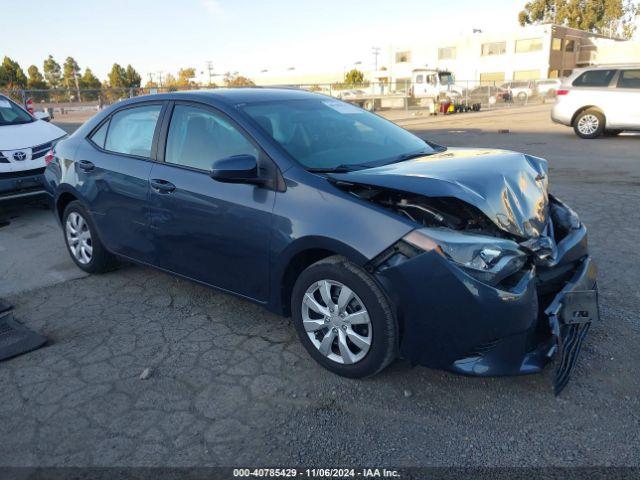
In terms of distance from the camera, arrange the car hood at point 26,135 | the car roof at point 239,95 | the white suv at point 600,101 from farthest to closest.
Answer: the white suv at point 600,101
the car hood at point 26,135
the car roof at point 239,95

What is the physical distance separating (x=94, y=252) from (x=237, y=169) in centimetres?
225

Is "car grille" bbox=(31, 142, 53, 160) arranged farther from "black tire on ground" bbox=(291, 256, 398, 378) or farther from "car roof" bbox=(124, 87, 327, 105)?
"black tire on ground" bbox=(291, 256, 398, 378)

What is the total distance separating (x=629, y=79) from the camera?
Result: 1283 cm

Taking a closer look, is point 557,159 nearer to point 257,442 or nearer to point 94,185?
point 94,185

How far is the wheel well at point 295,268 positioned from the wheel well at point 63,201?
2.63 metres

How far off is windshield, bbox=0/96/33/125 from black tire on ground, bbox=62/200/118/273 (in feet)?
12.6

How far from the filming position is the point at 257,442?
260cm

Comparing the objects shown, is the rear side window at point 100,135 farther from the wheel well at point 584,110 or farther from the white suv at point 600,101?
the wheel well at point 584,110

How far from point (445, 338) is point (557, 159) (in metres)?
9.37

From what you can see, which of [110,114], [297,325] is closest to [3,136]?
[110,114]

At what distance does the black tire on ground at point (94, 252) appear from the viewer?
4664 millimetres

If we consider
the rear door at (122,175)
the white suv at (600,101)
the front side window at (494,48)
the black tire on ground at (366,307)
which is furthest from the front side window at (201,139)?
the front side window at (494,48)

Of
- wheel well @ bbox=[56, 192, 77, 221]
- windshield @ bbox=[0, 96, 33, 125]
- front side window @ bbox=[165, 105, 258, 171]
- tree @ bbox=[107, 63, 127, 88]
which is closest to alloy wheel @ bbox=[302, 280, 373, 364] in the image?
front side window @ bbox=[165, 105, 258, 171]

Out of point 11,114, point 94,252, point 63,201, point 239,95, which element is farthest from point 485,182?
point 11,114
